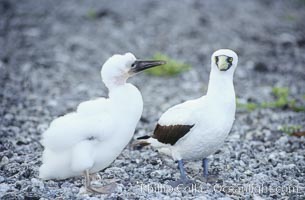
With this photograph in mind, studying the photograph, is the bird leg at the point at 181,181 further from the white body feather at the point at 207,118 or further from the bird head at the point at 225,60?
the bird head at the point at 225,60

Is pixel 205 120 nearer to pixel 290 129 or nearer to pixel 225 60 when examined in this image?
pixel 225 60

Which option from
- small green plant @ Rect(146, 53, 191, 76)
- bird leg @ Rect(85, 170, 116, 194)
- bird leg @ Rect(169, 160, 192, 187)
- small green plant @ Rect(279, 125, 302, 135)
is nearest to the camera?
bird leg @ Rect(85, 170, 116, 194)

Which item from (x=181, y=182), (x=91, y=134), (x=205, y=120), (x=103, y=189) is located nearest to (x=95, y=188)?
(x=103, y=189)

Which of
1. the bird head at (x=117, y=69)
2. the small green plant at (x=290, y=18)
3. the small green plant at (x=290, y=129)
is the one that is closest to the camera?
the bird head at (x=117, y=69)

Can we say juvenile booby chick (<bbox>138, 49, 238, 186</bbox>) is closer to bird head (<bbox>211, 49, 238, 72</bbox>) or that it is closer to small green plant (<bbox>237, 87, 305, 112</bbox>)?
bird head (<bbox>211, 49, 238, 72</bbox>)

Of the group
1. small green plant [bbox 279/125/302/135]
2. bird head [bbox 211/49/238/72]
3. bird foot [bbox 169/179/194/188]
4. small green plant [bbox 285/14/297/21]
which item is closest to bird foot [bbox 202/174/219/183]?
bird foot [bbox 169/179/194/188]

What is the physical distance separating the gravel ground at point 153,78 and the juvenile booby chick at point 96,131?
34cm

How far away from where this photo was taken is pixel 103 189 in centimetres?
679

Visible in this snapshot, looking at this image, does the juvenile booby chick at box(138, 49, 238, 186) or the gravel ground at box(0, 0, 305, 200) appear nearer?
the juvenile booby chick at box(138, 49, 238, 186)

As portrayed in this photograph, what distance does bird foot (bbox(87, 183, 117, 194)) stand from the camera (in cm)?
672

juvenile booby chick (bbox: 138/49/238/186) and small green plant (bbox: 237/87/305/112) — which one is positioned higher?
small green plant (bbox: 237/87/305/112)

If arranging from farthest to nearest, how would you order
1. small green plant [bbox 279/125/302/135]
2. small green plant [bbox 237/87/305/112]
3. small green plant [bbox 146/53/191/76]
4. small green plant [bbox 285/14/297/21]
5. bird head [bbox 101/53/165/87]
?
small green plant [bbox 285/14/297/21], small green plant [bbox 146/53/191/76], small green plant [bbox 237/87/305/112], small green plant [bbox 279/125/302/135], bird head [bbox 101/53/165/87]

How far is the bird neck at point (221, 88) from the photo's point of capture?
277 inches

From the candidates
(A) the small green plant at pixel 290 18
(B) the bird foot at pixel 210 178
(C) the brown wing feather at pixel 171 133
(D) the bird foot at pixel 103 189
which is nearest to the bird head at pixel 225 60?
(C) the brown wing feather at pixel 171 133
